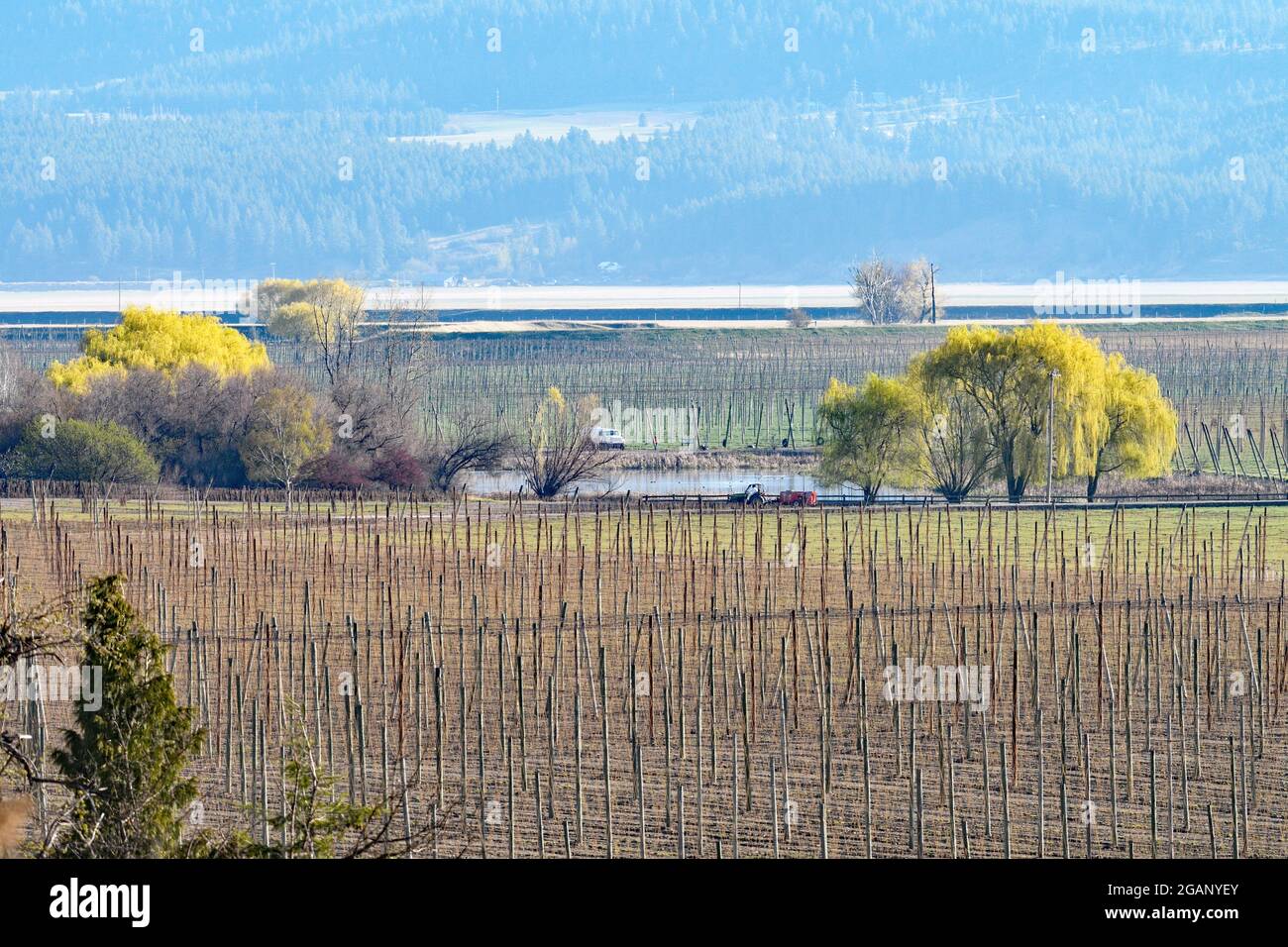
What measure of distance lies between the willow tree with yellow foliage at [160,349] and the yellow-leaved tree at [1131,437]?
2422cm

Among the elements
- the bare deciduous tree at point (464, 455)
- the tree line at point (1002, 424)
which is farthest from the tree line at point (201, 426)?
the tree line at point (1002, 424)

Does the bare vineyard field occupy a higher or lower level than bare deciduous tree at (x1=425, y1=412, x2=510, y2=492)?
lower

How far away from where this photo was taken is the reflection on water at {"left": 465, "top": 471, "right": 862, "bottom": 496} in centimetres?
6106

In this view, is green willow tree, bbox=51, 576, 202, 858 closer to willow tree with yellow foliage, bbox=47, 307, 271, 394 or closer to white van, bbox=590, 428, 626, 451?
willow tree with yellow foliage, bbox=47, 307, 271, 394

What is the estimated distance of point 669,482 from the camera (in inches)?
2547

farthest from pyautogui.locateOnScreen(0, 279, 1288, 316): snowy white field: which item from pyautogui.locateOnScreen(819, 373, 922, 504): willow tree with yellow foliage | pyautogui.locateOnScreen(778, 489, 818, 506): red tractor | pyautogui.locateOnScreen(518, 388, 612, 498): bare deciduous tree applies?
pyautogui.locateOnScreen(778, 489, 818, 506): red tractor

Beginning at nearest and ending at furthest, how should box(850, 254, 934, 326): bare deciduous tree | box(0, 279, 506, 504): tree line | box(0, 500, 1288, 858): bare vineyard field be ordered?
box(0, 500, 1288, 858): bare vineyard field, box(0, 279, 506, 504): tree line, box(850, 254, 934, 326): bare deciduous tree

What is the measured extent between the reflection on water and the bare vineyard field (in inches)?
608

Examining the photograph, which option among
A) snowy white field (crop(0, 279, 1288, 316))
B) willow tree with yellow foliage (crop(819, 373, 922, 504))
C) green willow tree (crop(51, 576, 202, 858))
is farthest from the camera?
snowy white field (crop(0, 279, 1288, 316))

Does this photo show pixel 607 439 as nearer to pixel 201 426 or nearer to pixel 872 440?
pixel 872 440

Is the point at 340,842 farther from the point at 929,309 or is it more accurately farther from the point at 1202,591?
the point at 929,309

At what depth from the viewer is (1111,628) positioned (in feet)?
108

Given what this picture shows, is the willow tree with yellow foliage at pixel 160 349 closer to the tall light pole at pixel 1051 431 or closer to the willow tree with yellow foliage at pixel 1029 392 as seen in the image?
the willow tree with yellow foliage at pixel 1029 392

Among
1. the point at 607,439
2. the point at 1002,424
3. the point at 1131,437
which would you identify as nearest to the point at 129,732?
the point at 1002,424
